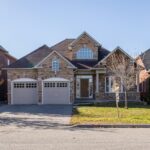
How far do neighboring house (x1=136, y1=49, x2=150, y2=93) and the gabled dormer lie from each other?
5.41 metres

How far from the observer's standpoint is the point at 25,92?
114 feet

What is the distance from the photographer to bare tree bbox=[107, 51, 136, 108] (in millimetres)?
32272

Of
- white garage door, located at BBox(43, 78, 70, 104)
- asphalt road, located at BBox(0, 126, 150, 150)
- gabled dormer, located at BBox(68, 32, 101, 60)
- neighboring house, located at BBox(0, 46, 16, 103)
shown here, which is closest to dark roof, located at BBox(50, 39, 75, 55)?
gabled dormer, located at BBox(68, 32, 101, 60)

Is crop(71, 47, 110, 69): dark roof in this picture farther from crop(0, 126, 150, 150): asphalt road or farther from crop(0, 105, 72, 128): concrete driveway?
crop(0, 126, 150, 150): asphalt road

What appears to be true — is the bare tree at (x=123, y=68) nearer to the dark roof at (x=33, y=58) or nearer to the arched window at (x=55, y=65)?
the arched window at (x=55, y=65)

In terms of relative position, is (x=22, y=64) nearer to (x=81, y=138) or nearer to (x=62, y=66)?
(x=62, y=66)

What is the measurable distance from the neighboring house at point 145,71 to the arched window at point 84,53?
571 centimetres

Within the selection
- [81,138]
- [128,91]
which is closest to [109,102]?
[128,91]

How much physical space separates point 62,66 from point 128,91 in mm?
7179

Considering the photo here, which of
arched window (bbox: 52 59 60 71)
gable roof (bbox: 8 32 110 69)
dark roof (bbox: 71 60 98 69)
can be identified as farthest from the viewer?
dark roof (bbox: 71 60 98 69)

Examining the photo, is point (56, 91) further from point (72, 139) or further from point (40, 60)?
point (72, 139)

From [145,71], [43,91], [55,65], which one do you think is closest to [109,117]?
[43,91]

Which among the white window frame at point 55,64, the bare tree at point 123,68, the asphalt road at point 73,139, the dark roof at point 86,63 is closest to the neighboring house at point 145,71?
the bare tree at point 123,68

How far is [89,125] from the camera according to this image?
1683 centimetres
